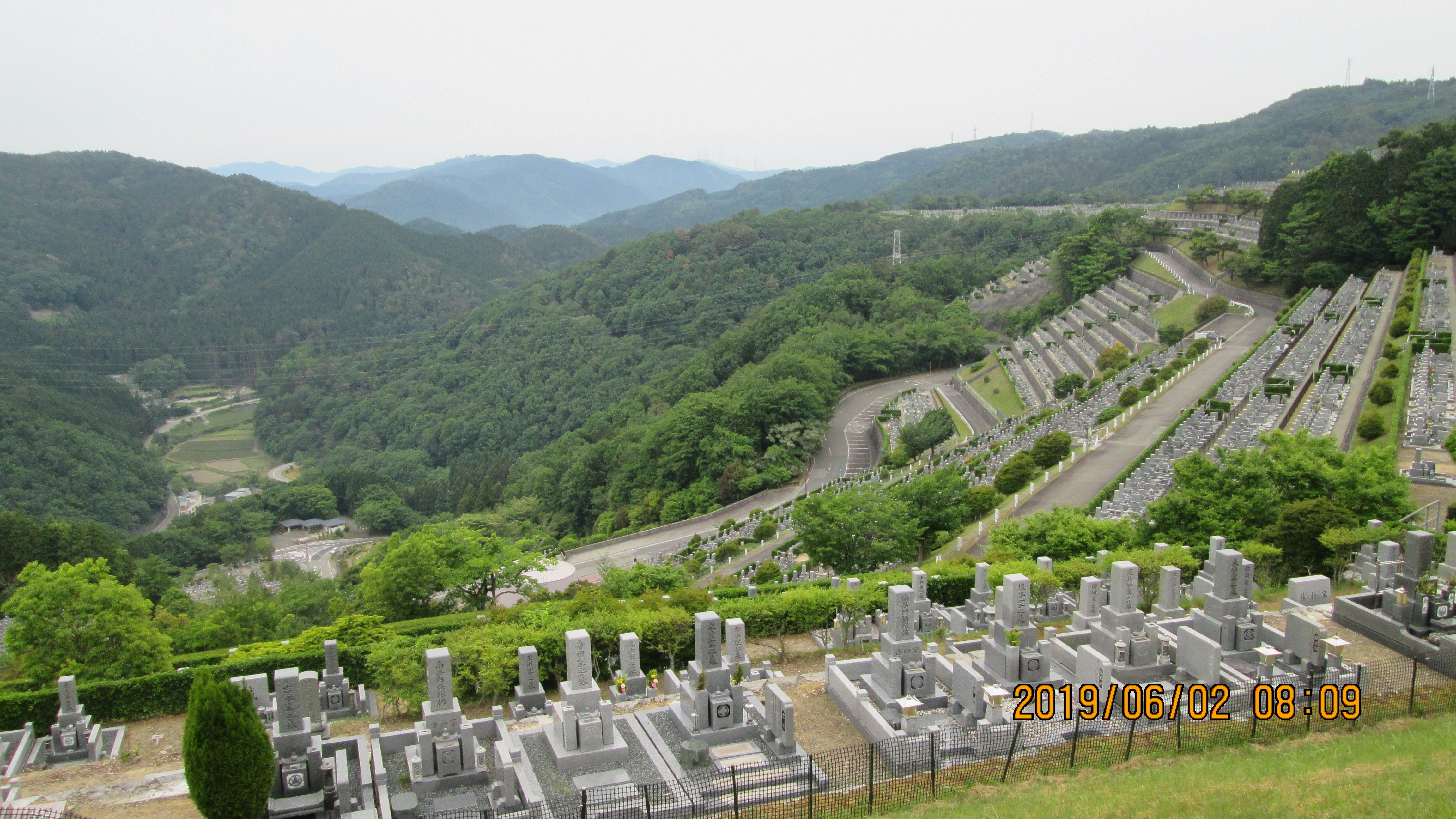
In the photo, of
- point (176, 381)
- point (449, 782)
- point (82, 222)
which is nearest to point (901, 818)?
point (449, 782)

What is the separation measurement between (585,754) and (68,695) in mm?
9391

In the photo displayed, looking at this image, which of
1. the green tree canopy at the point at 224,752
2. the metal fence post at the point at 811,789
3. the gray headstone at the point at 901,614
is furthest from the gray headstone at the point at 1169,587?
the green tree canopy at the point at 224,752

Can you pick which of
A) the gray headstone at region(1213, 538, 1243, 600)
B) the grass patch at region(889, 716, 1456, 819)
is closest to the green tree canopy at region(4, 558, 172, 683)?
the grass patch at region(889, 716, 1456, 819)

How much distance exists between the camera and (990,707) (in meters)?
13.9

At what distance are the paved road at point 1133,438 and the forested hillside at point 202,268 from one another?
4746 inches

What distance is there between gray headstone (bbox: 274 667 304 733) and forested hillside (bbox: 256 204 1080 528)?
32497mm

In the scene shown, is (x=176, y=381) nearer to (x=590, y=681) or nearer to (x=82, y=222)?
(x=82, y=222)

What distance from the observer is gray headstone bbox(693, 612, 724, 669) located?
14812mm

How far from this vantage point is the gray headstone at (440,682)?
1338 centimetres

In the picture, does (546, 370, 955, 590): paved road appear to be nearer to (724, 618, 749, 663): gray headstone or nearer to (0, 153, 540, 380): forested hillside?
(724, 618, 749, 663): gray headstone

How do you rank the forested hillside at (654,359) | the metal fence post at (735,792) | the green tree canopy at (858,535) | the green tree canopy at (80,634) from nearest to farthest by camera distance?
the metal fence post at (735,792) < the green tree canopy at (80,634) < the green tree canopy at (858,535) < the forested hillside at (654,359)

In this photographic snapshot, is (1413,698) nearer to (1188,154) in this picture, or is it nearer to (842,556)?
(842,556)

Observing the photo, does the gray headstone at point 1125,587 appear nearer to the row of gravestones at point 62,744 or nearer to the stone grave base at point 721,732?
the stone grave base at point 721,732

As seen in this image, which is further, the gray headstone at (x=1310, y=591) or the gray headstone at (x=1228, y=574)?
the gray headstone at (x=1310, y=591)
